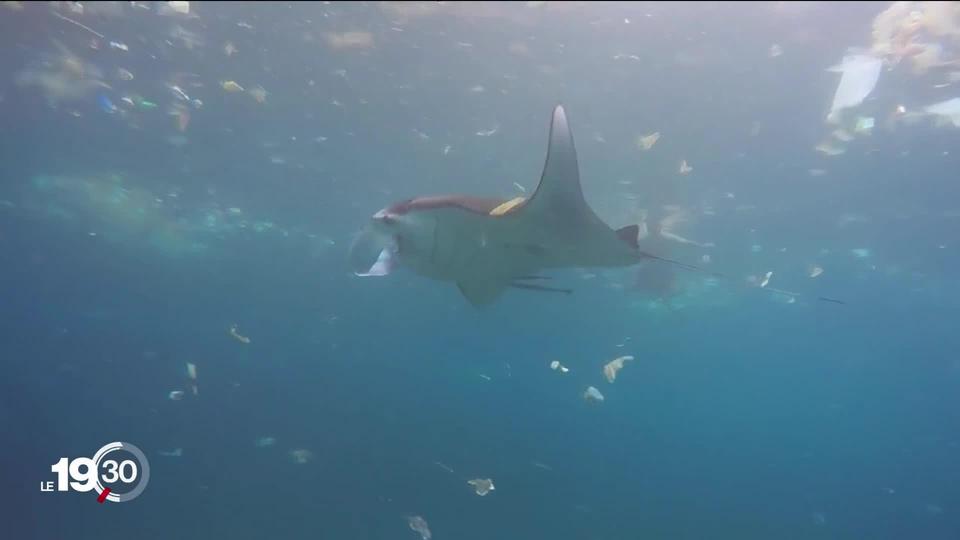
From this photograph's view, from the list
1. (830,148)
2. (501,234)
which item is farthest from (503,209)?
(830,148)

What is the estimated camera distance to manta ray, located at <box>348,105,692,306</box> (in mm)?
5320

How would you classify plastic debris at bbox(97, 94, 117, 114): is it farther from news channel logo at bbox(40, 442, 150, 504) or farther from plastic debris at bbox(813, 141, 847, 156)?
plastic debris at bbox(813, 141, 847, 156)

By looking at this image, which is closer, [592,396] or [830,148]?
[592,396]

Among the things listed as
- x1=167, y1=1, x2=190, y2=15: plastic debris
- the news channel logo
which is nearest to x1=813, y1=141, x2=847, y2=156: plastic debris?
x1=167, y1=1, x2=190, y2=15: plastic debris

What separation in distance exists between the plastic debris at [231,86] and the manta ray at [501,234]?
6222 millimetres

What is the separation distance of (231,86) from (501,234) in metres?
7.14

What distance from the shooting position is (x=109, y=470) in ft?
55.9

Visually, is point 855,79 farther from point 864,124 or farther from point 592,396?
point 592,396

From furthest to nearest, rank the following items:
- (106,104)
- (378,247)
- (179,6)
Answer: (106,104)
(179,6)
(378,247)

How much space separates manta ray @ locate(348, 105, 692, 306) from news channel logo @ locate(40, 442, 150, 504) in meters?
8.72

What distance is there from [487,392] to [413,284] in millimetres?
31115

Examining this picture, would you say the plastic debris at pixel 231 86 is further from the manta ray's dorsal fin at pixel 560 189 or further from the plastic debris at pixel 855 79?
the plastic debris at pixel 855 79

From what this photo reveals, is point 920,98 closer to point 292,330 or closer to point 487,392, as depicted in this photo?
point 292,330

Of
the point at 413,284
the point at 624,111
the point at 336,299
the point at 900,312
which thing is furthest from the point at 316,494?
the point at 900,312
